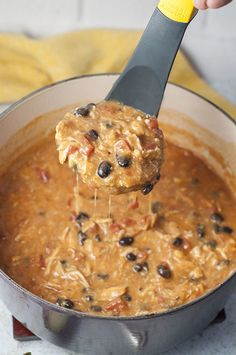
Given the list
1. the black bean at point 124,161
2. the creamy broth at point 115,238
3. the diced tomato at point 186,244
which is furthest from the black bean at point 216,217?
the black bean at point 124,161

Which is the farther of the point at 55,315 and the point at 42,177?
the point at 42,177

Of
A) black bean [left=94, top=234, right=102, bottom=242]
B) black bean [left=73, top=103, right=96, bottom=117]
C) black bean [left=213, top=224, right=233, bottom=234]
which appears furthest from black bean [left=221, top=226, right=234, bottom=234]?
black bean [left=73, top=103, right=96, bottom=117]

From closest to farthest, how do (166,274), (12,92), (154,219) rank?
1. (166,274)
2. (154,219)
3. (12,92)

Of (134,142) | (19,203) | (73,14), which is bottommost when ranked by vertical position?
(19,203)

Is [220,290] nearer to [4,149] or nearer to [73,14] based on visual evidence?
[4,149]

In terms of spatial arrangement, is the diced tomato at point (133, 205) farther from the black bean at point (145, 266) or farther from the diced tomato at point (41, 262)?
the diced tomato at point (41, 262)

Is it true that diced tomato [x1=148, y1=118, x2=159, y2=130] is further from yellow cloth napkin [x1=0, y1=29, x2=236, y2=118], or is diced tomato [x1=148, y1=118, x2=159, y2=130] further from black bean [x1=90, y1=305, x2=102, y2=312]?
yellow cloth napkin [x1=0, y1=29, x2=236, y2=118]

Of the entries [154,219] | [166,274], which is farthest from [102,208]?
[166,274]

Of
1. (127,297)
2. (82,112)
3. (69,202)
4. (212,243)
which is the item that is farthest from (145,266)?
(82,112)
